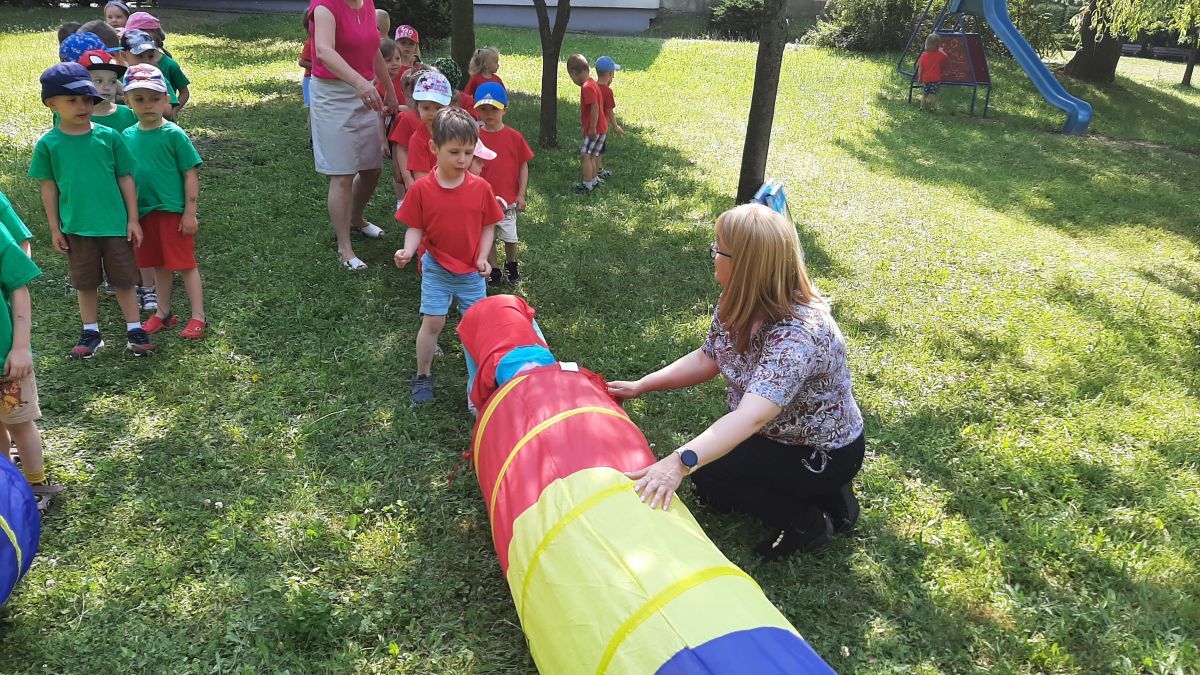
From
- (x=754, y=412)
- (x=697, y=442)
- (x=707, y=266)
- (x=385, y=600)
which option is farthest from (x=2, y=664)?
(x=707, y=266)

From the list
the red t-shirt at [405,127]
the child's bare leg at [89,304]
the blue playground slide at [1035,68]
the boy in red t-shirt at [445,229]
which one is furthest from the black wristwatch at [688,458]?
the blue playground slide at [1035,68]

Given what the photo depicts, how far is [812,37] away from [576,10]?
8185 millimetres

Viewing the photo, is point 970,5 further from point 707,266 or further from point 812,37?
point 707,266

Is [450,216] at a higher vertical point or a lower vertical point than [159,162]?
lower

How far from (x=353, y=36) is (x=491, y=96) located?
3.66ft

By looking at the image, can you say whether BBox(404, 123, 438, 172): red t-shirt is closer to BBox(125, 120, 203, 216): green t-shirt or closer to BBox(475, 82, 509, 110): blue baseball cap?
BBox(475, 82, 509, 110): blue baseball cap

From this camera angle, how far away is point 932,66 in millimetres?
14789

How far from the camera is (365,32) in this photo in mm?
5672

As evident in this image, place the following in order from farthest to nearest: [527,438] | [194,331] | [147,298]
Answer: [147,298], [194,331], [527,438]

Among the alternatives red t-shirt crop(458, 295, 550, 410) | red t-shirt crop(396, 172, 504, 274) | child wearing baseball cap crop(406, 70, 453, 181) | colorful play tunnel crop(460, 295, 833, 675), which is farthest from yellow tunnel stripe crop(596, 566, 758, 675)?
child wearing baseball cap crop(406, 70, 453, 181)

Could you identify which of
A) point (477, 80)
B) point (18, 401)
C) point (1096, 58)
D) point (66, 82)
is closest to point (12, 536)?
point (18, 401)

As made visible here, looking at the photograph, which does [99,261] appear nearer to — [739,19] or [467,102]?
[467,102]

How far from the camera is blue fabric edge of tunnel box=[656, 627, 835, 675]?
82.4 inches

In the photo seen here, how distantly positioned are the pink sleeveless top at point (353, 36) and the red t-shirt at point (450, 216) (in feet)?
5.81
